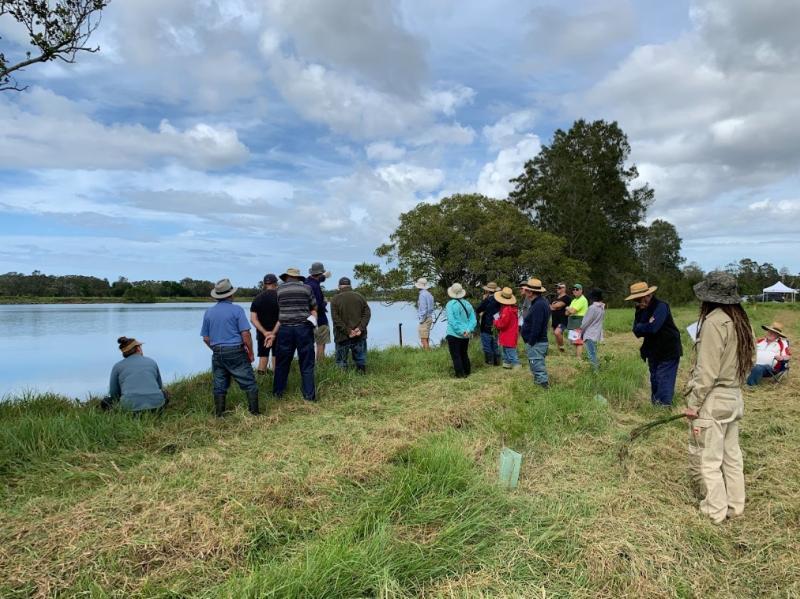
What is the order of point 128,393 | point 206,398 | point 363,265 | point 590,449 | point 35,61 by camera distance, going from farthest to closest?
1. point 363,265
2. point 206,398
3. point 35,61
4. point 128,393
5. point 590,449

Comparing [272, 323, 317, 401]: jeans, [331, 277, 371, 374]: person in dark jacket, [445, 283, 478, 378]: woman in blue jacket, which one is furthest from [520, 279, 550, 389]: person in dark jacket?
[272, 323, 317, 401]: jeans

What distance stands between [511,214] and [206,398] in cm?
1317

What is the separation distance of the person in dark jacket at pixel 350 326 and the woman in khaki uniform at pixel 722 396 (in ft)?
17.5

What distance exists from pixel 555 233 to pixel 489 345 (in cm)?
2067

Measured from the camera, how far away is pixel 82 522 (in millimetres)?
→ 3176

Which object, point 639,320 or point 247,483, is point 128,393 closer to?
point 247,483

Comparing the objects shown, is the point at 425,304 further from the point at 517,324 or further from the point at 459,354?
the point at 459,354

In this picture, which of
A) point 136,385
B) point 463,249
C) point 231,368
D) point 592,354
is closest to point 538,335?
point 592,354

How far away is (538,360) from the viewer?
7.32 metres

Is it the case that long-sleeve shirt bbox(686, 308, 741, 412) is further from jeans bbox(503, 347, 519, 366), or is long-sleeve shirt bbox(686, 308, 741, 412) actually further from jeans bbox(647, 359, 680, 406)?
jeans bbox(503, 347, 519, 366)

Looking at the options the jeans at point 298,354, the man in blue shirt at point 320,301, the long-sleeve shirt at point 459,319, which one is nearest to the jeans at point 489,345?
the long-sleeve shirt at point 459,319

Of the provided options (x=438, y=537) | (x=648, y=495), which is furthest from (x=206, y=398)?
(x=648, y=495)

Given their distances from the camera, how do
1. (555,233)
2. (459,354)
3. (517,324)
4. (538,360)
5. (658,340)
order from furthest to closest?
(555,233) < (517,324) < (459,354) < (538,360) < (658,340)

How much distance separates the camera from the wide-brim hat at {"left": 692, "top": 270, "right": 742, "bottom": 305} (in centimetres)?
Answer: 363
